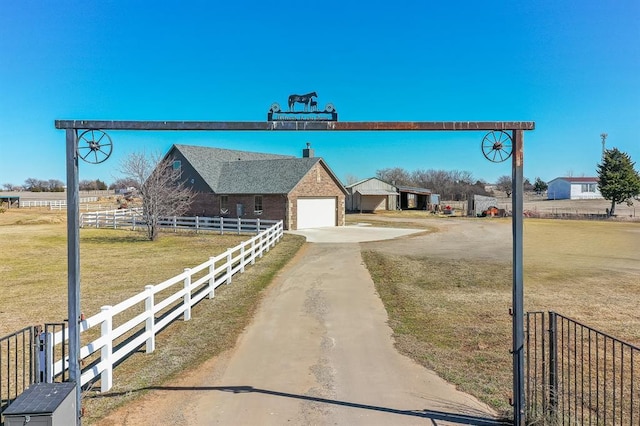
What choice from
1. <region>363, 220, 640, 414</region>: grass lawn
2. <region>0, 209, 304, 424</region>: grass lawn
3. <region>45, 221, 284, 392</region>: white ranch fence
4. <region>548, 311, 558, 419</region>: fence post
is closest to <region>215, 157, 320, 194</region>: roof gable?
<region>0, 209, 304, 424</region>: grass lawn

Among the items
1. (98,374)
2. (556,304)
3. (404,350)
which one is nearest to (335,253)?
(556,304)

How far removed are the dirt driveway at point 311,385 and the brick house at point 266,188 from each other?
24.3 metres

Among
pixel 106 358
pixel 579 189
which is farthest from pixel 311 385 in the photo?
pixel 579 189

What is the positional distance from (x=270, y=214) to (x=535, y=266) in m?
20.7

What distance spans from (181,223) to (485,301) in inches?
1055

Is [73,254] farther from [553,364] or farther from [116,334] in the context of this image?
[553,364]

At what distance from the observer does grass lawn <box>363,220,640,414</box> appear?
7090 mm

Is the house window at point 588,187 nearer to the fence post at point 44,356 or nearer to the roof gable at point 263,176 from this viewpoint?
the roof gable at point 263,176

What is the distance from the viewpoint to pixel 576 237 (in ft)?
97.7

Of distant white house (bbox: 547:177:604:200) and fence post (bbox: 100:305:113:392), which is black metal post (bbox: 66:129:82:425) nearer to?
fence post (bbox: 100:305:113:392)

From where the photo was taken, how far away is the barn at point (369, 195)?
Answer: 58750 millimetres

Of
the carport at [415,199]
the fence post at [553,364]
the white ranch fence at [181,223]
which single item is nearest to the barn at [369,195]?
the carport at [415,199]

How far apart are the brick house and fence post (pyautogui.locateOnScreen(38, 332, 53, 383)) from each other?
92.5ft

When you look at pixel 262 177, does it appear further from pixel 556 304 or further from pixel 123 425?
pixel 123 425
